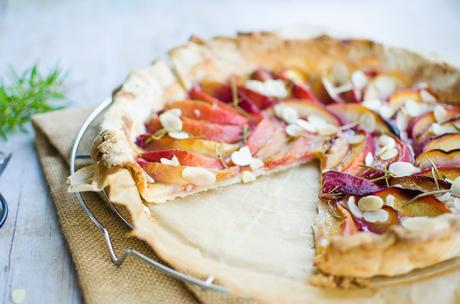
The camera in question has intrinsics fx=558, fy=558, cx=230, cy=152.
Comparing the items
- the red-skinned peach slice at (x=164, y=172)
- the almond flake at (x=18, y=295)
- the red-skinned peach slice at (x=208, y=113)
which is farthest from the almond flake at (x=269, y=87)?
the almond flake at (x=18, y=295)

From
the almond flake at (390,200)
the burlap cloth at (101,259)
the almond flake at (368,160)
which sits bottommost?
the burlap cloth at (101,259)

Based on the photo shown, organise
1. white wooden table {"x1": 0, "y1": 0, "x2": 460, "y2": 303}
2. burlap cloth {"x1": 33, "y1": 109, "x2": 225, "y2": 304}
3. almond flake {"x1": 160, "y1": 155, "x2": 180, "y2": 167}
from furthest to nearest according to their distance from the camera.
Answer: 1. white wooden table {"x1": 0, "y1": 0, "x2": 460, "y2": 303}
2. almond flake {"x1": 160, "y1": 155, "x2": 180, "y2": 167}
3. burlap cloth {"x1": 33, "y1": 109, "x2": 225, "y2": 304}

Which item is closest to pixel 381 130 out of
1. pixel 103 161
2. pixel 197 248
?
pixel 197 248

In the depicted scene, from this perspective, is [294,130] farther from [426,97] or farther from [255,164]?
[426,97]

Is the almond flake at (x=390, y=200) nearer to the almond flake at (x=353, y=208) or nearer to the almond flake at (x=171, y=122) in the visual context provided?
the almond flake at (x=353, y=208)

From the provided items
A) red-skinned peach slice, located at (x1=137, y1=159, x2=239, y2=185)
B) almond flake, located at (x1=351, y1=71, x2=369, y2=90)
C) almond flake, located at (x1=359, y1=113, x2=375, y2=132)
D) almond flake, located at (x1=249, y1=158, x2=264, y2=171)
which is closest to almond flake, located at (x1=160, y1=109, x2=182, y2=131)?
red-skinned peach slice, located at (x1=137, y1=159, x2=239, y2=185)

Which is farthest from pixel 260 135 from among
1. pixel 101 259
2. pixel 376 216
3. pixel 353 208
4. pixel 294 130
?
pixel 101 259

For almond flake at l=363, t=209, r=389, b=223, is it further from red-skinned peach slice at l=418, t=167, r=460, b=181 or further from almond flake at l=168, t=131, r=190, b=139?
almond flake at l=168, t=131, r=190, b=139

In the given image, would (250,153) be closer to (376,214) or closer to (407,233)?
(376,214)
